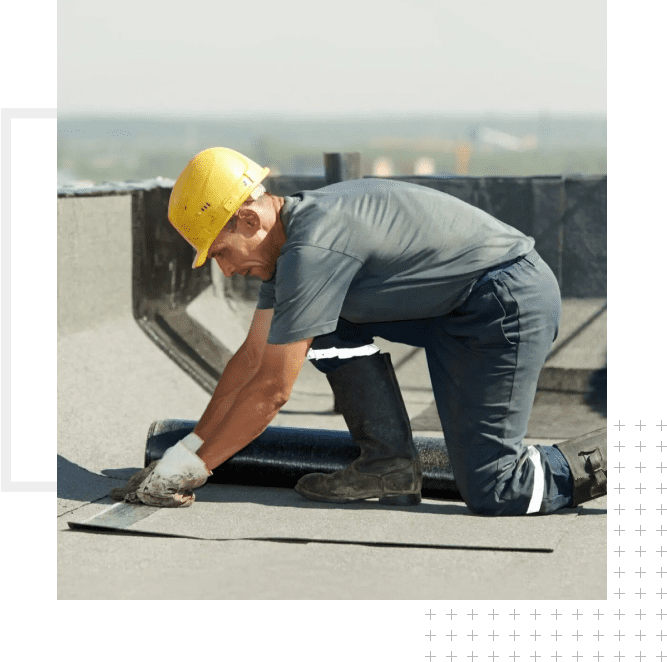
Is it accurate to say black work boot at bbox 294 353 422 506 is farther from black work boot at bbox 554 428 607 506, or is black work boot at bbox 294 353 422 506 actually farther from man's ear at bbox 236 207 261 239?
man's ear at bbox 236 207 261 239

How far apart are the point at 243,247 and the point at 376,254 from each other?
443mm

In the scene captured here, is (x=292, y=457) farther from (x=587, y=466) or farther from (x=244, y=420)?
(x=587, y=466)

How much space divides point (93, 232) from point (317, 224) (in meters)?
2.76

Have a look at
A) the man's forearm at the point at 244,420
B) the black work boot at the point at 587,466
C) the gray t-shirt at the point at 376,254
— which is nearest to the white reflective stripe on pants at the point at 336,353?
the gray t-shirt at the point at 376,254

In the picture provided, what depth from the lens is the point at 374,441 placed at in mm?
3758

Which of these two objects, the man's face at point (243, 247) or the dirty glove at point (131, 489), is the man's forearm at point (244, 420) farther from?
the man's face at point (243, 247)

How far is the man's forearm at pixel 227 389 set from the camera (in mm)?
3645

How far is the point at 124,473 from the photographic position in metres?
4.27

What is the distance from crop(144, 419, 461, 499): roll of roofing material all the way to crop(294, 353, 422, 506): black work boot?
109mm

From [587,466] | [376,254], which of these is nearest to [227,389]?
[376,254]

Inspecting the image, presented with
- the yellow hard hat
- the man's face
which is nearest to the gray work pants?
the man's face

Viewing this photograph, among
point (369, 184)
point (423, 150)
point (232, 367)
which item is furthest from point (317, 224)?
point (423, 150)

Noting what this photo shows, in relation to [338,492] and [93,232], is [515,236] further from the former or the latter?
[93,232]

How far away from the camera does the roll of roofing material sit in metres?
3.90
